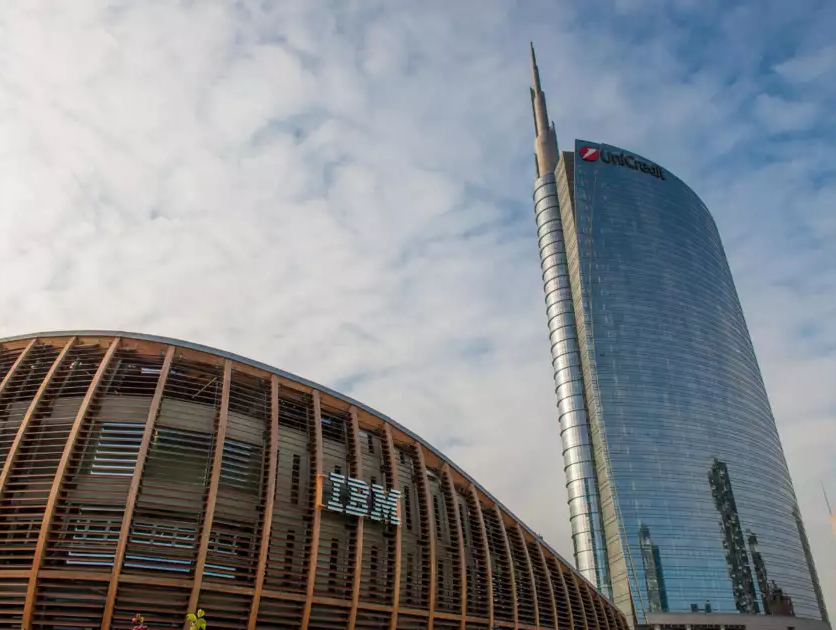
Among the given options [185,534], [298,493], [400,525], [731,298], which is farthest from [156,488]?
[731,298]

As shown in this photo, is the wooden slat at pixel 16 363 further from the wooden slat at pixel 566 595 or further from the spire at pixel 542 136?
the spire at pixel 542 136

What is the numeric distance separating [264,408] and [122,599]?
12630mm

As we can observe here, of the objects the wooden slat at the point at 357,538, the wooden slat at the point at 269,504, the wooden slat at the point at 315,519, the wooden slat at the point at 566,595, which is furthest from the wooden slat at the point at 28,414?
the wooden slat at the point at 566,595

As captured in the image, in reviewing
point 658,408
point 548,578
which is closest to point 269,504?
point 548,578

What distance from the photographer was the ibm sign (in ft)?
121

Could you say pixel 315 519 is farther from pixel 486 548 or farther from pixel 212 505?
pixel 486 548

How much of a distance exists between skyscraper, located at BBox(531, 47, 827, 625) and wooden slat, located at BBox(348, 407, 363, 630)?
3465 inches

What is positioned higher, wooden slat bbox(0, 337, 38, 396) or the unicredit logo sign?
the unicredit logo sign

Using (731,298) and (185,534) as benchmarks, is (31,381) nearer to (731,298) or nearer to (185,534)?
(185,534)

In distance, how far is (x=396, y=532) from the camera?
39344mm

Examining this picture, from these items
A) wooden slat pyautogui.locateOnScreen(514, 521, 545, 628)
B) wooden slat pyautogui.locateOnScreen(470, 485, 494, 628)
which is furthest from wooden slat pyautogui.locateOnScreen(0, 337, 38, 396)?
wooden slat pyautogui.locateOnScreen(514, 521, 545, 628)

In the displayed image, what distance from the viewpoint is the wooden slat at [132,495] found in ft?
95.2

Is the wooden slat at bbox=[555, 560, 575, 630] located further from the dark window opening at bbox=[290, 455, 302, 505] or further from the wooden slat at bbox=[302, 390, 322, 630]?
the dark window opening at bbox=[290, 455, 302, 505]

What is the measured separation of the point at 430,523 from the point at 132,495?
58.5 ft
